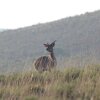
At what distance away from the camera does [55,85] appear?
9016 millimetres

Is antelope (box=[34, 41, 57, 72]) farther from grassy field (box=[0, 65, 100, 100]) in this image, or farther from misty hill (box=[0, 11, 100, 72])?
misty hill (box=[0, 11, 100, 72])

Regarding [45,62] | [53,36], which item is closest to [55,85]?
[45,62]

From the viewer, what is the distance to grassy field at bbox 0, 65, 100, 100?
8324mm

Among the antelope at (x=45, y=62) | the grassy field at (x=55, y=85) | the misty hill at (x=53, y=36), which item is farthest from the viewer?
the misty hill at (x=53, y=36)

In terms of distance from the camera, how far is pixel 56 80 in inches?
384

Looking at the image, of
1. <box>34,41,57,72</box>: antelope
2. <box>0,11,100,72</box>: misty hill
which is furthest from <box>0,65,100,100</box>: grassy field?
<box>0,11,100,72</box>: misty hill

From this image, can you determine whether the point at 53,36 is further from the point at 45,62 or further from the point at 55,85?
the point at 55,85

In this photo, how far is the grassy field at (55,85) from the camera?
8.32 metres

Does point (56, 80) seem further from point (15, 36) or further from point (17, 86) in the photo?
point (15, 36)

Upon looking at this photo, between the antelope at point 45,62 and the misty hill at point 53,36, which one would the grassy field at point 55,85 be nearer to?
the antelope at point 45,62

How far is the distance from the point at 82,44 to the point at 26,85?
42.8 metres

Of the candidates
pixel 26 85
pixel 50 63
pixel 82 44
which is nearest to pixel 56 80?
pixel 26 85

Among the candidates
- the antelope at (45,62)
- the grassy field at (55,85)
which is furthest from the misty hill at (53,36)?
the grassy field at (55,85)

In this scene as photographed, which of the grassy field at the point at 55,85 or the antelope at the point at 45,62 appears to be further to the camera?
the antelope at the point at 45,62
